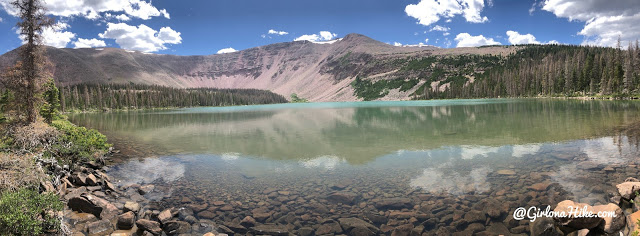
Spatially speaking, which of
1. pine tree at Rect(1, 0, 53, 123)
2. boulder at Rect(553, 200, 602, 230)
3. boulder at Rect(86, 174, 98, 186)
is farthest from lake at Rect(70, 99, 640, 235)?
pine tree at Rect(1, 0, 53, 123)

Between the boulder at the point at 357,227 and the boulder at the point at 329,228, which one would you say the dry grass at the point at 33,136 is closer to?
the boulder at the point at 329,228

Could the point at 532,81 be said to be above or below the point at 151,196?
above

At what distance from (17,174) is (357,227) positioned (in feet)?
42.1

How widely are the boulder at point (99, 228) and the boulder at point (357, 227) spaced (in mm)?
7639

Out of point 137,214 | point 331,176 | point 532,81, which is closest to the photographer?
point 137,214

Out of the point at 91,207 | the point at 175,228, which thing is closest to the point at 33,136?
the point at 91,207

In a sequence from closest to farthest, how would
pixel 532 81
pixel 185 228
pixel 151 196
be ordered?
pixel 185 228
pixel 151 196
pixel 532 81

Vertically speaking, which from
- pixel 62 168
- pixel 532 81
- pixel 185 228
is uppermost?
pixel 532 81

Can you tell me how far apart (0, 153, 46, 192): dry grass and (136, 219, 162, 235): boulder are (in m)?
4.26

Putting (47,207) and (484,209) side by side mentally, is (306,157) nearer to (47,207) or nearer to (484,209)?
(484,209)

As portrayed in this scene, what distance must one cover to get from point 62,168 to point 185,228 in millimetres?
11020

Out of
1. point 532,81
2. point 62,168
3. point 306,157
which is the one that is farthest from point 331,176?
point 532,81

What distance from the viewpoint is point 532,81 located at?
147625mm

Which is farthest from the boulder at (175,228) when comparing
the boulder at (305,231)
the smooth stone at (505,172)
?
the smooth stone at (505,172)
